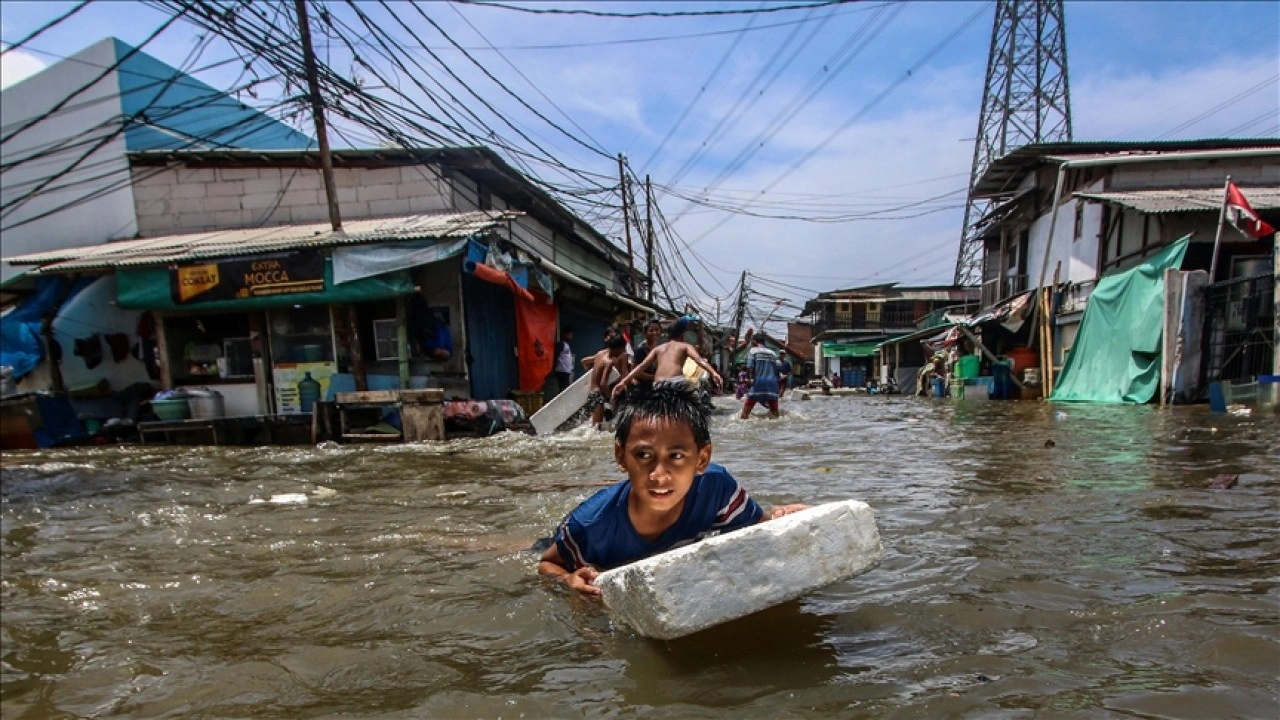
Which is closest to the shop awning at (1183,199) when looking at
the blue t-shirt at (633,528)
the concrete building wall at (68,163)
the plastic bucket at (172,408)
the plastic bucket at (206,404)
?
the blue t-shirt at (633,528)

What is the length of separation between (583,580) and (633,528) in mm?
255

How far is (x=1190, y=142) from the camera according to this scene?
51.9 ft

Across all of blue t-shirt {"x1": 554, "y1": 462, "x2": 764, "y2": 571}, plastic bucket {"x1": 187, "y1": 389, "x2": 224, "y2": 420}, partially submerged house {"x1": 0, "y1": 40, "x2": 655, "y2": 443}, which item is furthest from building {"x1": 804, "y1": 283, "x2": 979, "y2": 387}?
blue t-shirt {"x1": 554, "y1": 462, "x2": 764, "y2": 571}

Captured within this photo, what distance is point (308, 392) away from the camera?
1025 centimetres

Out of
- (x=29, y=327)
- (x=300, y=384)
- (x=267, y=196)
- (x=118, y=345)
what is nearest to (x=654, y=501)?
(x=300, y=384)

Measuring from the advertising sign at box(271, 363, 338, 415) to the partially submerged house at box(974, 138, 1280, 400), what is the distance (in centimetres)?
1319

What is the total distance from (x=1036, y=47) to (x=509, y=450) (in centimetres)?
2554

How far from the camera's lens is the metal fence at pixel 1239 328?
860 centimetres

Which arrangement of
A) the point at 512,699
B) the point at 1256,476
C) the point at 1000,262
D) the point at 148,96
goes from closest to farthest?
the point at 512,699 → the point at 1256,476 → the point at 148,96 → the point at 1000,262

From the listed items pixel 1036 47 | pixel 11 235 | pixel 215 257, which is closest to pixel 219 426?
pixel 215 257

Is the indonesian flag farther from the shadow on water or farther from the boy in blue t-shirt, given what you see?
the shadow on water

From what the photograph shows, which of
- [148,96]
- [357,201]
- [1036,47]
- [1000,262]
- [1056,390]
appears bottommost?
[1056,390]

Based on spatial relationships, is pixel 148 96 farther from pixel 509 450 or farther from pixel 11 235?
pixel 509 450

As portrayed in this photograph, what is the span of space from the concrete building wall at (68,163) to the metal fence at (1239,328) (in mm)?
20317
